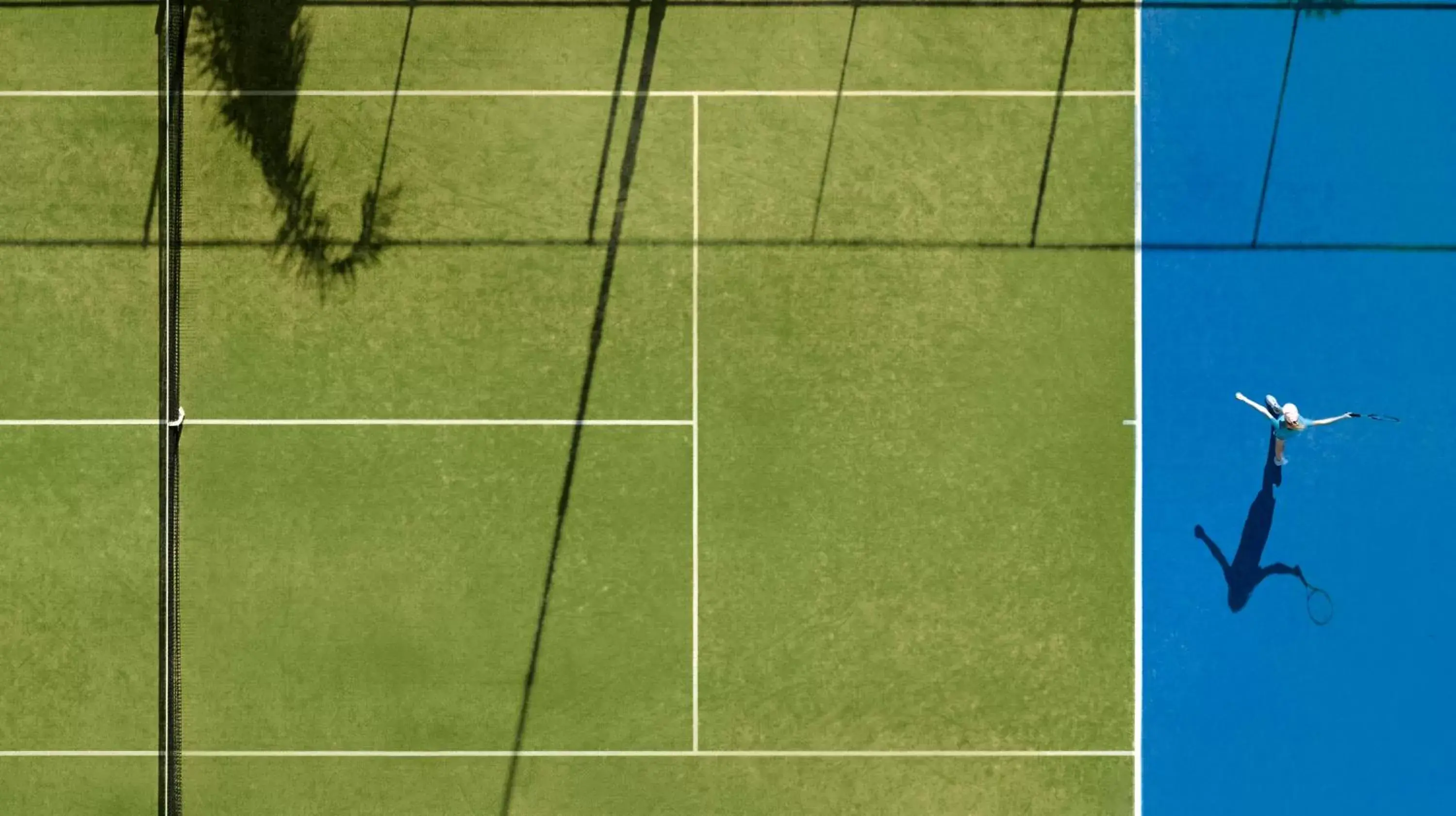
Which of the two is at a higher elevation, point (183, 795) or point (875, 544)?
point (875, 544)

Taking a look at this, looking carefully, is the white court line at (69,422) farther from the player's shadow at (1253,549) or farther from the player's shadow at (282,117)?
the player's shadow at (1253,549)

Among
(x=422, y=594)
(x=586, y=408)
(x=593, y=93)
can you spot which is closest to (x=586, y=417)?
(x=586, y=408)

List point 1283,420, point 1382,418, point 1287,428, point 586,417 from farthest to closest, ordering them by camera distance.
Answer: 1. point 586,417
2. point 1382,418
3. point 1287,428
4. point 1283,420

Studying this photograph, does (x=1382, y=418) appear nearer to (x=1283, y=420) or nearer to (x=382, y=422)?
(x=1283, y=420)

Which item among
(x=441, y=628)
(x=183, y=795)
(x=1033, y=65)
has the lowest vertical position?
(x=183, y=795)

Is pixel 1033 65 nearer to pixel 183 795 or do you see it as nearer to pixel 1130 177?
pixel 1130 177

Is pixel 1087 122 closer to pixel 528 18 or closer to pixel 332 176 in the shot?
pixel 528 18

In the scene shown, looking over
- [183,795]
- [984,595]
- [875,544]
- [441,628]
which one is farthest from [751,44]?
[183,795]
